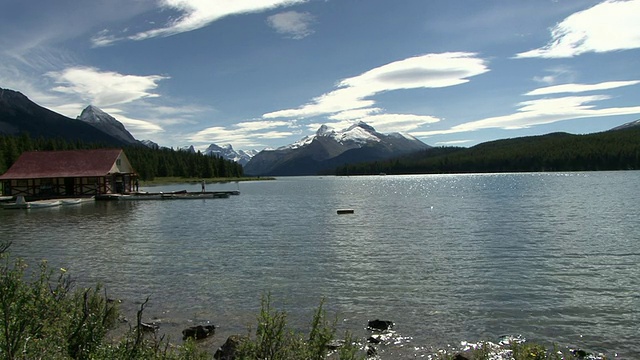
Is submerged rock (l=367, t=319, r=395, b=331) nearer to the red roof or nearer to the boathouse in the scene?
the boathouse

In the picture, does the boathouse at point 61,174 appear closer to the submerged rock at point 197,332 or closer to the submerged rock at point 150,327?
the submerged rock at point 150,327

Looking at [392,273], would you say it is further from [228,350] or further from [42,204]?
[42,204]

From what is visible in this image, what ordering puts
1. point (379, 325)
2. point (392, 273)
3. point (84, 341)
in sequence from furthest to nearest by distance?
point (392, 273) < point (379, 325) < point (84, 341)

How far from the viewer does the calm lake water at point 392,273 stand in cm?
1515

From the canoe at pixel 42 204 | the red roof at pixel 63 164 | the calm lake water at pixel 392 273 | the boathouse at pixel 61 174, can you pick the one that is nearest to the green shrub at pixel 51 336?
the calm lake water at pixel 392 273

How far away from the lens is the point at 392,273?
2277 centimetres

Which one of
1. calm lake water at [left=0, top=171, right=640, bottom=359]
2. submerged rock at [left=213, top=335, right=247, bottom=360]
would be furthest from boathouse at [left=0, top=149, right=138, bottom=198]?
submerged rock at [left=213, top=335, right=247, bottom=360]

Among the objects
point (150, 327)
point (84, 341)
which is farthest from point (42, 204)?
point (84, 341)

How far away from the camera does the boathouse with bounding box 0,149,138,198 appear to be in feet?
273

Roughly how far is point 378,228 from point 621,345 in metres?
29.1

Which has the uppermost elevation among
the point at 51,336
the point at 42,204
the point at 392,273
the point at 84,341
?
the point at 42,204

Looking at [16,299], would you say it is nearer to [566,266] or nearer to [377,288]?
[377,288]

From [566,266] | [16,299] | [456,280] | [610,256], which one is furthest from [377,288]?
[610,256]

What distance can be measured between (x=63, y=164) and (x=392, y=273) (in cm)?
8349
